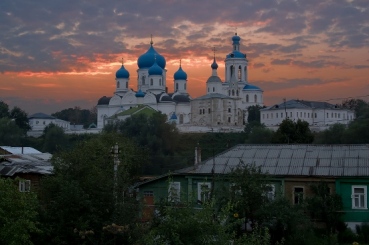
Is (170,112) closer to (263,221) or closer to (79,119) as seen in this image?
(79,119)

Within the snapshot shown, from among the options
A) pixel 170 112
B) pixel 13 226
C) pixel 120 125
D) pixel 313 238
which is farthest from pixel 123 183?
pixel 170 112

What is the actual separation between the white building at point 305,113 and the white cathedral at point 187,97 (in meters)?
4.40

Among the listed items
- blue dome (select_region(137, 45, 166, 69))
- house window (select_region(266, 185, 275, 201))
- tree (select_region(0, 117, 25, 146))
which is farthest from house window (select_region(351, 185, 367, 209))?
blue dome (select_region(137, 45, 166, 69))

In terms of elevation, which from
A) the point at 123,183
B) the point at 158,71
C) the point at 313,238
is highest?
the point at 158,71

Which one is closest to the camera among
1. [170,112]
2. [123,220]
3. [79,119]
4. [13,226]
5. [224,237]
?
[224,237]

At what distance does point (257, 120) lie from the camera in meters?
99.1

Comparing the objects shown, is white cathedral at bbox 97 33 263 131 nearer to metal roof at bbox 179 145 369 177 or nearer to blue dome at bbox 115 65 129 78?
blue dome at bbox 115 65 129 78

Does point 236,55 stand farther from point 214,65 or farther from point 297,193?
point 297,193

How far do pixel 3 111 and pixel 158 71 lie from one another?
82.5 feet

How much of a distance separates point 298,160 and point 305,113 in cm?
7466

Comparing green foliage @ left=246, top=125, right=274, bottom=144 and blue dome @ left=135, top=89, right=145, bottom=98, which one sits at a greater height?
blue dome @ left=135, top=89, right=145, bottom=98

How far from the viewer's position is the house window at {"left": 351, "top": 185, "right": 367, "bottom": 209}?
2200 cm

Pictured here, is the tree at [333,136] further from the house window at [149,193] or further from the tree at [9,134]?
the house window at [149,193]

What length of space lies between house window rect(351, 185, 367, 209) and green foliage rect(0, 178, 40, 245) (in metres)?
11.0
